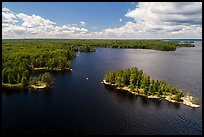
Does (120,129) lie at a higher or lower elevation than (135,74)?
lower

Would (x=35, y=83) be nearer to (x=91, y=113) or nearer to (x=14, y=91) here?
(x=14, y=91)

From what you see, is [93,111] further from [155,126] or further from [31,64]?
[31,64]

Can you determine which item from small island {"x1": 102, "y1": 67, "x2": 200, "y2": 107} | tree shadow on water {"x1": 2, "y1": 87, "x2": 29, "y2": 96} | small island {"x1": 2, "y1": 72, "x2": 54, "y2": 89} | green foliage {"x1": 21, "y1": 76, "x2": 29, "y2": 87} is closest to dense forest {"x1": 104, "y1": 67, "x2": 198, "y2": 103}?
small island {"x1": 102, "y1": 67, "x2": 200, "y2": 107}

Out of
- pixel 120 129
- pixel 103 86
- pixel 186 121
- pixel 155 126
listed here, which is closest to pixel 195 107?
pixel 186 121

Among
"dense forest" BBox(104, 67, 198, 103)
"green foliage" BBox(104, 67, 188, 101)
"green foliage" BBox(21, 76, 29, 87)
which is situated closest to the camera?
"dense forest" BBox(104, 67, 198, 103)

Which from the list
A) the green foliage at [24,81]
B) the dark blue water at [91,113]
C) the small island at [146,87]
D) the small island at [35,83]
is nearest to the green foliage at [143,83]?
the small island at [146,87]

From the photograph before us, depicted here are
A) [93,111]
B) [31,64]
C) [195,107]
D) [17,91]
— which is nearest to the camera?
[93,111]

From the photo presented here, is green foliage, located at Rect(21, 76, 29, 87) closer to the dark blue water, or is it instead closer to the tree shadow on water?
the tree shadow on water

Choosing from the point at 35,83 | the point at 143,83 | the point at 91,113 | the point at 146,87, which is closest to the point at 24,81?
the point at 35,83
